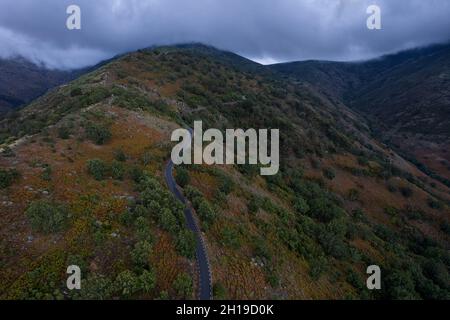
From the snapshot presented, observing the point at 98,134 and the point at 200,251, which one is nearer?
the point at 200,251

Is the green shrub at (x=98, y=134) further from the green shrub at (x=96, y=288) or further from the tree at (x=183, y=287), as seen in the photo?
the tree at (x=183, y=287)

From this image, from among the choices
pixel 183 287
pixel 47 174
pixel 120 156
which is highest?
pixel 120 156

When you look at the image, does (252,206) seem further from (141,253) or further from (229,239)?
(141,253)

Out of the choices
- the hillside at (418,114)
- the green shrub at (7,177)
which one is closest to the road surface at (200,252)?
the green shrub at (7,177)

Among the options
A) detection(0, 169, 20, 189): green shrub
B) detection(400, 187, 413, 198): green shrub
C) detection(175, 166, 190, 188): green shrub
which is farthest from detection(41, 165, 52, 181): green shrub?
detection(400, 187, 413, 198): green shrub

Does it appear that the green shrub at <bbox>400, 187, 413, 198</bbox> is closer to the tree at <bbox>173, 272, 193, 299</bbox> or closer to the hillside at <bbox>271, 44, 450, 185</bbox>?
the hillside at <bbox>271, 44, 450, 185</bbox>

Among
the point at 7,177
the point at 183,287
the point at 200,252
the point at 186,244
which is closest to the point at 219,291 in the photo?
the point at 183,287
